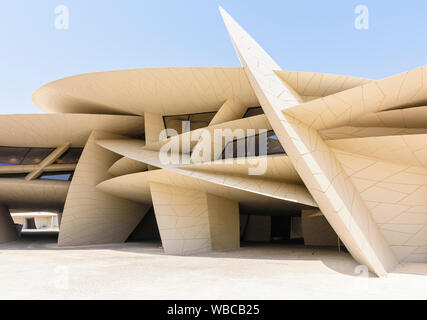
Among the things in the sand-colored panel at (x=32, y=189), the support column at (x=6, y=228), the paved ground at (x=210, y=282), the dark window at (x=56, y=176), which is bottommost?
the support column at (x=6, y=228)

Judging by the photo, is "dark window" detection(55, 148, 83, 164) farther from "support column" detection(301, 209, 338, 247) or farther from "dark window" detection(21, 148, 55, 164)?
"support column" detection(301, 209, 338, 247)

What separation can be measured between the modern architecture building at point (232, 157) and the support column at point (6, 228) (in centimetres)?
10

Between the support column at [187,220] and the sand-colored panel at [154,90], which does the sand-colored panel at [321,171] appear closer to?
the sand-colored panel at [154,90]

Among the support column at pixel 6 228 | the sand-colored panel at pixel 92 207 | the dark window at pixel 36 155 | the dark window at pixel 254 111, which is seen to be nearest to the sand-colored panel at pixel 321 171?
the dark window at pixel 254 111

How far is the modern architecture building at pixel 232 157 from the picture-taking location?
817cm

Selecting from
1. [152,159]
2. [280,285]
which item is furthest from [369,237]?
[152,159]

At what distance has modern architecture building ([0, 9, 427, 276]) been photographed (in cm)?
817

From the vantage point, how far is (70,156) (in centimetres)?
2189

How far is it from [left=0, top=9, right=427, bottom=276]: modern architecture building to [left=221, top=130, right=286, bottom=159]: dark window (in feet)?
0.19

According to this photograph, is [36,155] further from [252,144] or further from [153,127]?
[252,144]

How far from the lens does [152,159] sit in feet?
46.8

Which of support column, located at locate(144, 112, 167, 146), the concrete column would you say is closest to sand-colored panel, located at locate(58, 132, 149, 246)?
support column, located at locate(144, 112, 167, 146)

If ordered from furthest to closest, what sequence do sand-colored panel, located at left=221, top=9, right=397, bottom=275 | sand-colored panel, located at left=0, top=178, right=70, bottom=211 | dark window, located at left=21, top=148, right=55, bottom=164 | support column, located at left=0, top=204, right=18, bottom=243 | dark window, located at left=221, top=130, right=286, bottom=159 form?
support column, located at left=0, top=204, right=18, bottom=243
dark window, located at left=21, top=148, right=55, bottom=164
sand-colored panel, located at left=0, top=178, right=70, bottom=211
dark window, located at left=221, top=130, right=286, bottom=159
sand-colored panel, located at left=221, top=9, right=397, bottom=275

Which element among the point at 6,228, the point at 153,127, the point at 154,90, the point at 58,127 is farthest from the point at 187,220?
the point at 6,228
